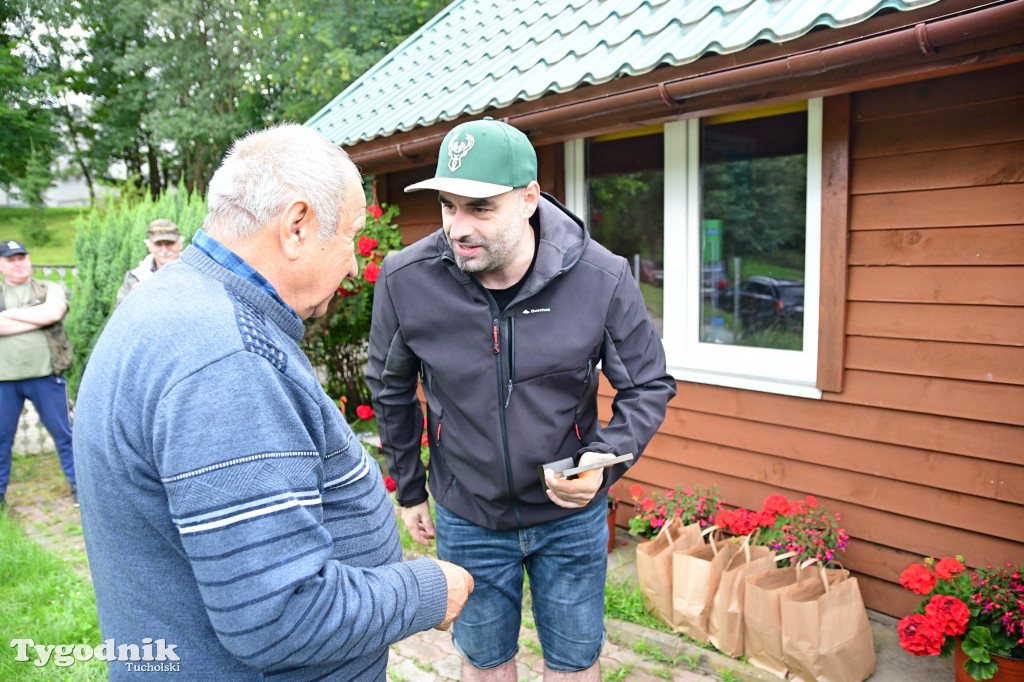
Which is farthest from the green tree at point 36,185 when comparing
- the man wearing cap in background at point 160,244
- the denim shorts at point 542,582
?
the denim shorts at point 542,582

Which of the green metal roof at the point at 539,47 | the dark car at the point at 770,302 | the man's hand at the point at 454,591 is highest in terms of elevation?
the green metal roof at the point at 539,47

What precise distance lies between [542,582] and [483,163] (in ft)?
4.11

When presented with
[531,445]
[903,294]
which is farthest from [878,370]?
[531,445]

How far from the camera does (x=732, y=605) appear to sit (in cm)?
314

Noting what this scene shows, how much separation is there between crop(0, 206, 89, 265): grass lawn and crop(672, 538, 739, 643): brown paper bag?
79.3 feet

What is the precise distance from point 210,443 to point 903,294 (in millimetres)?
3077

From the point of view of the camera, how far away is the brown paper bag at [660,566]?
11.2 feet

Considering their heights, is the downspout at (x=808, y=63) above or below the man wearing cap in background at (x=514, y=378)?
above

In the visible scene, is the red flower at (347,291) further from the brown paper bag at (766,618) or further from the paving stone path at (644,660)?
the brown paper bag at (766,618)

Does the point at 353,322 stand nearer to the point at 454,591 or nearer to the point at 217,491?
the point at 454,591

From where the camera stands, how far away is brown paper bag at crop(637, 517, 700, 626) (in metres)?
3.40

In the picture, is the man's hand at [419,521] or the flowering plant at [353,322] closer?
the man's hand at [419,521]

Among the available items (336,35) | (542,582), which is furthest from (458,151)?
(336,35)

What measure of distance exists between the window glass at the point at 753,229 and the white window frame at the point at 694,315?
5 cm
